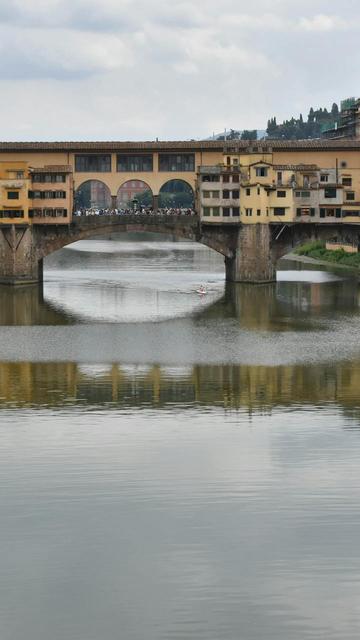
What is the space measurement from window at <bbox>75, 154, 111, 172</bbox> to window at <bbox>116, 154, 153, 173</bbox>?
101 cm

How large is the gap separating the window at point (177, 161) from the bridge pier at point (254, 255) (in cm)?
757

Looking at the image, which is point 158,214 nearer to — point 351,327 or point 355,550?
point 351,327

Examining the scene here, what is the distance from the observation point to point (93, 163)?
298 feet

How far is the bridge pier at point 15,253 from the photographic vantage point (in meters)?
87.0

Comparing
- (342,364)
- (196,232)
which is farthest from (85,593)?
(196,232)

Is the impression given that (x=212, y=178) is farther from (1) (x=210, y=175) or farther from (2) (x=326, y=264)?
(2) (x=326, y=264)

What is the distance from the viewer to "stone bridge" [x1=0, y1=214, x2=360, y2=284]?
3440 inches

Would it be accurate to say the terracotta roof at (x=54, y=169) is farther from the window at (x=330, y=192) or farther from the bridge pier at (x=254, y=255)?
the window at (x=330, y=192)

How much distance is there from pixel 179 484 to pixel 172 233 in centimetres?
6018

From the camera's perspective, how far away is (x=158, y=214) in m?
89.6

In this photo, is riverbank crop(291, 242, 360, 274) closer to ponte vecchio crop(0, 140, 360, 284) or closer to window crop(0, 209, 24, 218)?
ponte vecchio crop(0, 140, 360, 284)

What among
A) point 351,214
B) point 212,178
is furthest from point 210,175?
point 351,214

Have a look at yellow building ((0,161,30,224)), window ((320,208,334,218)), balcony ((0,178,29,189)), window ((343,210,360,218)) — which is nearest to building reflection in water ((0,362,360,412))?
yellow building ((0,161,30,224))

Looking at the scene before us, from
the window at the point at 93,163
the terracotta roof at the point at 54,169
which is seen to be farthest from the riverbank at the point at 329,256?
the terracotta roof at the point at 54,169
